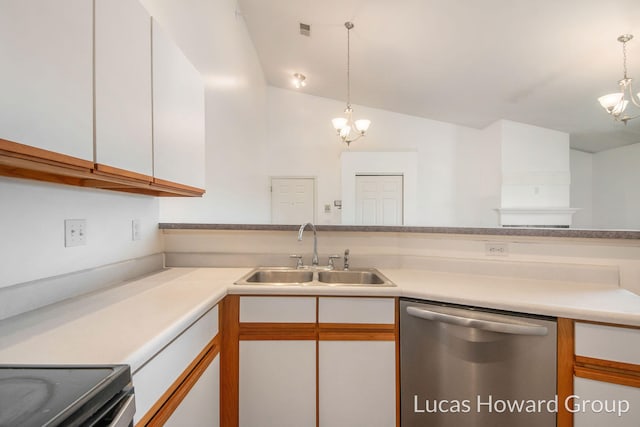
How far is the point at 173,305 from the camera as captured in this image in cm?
104

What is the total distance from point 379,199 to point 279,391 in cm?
367

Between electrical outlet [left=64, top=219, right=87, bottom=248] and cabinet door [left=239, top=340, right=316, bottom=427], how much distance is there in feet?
2.99

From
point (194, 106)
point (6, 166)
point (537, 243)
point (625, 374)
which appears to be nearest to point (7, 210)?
point (6, 166)

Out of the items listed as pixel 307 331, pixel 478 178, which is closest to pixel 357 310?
pixel 307 331

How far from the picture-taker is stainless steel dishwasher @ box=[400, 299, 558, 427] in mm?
1062

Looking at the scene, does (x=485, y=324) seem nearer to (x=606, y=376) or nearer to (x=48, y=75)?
(x=606, y=376)

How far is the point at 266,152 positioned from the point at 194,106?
11.1ft

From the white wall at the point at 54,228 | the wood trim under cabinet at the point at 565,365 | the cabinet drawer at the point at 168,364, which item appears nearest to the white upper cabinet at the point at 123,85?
the white wall at the point at 54,228

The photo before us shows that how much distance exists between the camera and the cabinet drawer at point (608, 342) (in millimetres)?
948

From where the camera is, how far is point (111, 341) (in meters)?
0.74

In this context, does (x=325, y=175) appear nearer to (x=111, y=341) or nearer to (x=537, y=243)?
(x=537, y=243)

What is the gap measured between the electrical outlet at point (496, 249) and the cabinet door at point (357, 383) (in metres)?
0.83

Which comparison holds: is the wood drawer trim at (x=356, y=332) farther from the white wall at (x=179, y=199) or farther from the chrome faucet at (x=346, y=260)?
the white wall at (x=179, y=199)

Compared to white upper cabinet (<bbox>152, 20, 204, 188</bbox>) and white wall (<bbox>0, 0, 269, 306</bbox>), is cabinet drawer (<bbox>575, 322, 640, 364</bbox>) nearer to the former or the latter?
white upper cabinet (<bbox>152, 20, 204, 188</bbox>)
